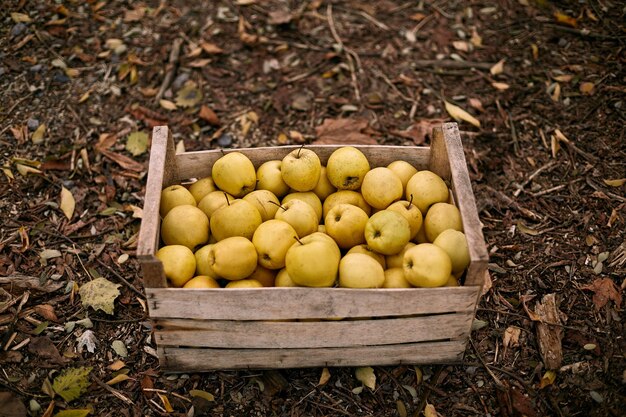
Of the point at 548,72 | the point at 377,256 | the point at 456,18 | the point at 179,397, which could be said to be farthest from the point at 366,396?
the point at 456,18

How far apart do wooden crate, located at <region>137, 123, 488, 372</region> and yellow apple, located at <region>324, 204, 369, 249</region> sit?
1.58ft

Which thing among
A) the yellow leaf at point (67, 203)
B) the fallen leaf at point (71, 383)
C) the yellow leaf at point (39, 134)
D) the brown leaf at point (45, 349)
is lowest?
the fallen leaf at point (71, 383)

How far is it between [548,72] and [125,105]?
3.89 m

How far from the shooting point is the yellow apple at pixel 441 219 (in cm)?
327

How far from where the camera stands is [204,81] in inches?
212

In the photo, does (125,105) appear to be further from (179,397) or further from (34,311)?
(179,397)

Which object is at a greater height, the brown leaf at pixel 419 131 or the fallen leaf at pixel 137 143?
the fallen leaf at pixel 137 143

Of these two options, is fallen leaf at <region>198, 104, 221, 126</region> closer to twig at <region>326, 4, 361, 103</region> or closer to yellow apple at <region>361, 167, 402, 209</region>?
twig at <region>326, 4, 361, 103</region>

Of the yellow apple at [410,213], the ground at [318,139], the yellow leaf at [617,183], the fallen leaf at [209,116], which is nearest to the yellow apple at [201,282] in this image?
the ground at [318,139]

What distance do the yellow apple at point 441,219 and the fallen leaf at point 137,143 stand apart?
2649 millimetres

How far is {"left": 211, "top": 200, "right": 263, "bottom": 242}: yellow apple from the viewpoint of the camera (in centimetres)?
325

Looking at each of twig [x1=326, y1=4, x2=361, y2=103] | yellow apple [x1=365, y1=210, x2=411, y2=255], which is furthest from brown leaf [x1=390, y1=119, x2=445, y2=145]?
yellow apple [x1=365, y1=210, x2=411, y2=255]

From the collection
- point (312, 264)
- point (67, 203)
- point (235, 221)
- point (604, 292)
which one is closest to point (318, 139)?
point (235, 221)

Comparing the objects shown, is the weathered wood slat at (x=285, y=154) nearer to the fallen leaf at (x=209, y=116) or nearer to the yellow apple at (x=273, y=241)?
the yellow apple at (x=273, y=241)
